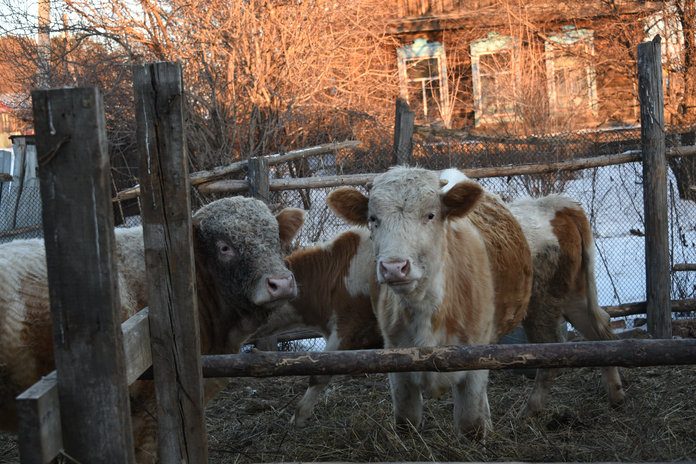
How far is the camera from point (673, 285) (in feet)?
26.8

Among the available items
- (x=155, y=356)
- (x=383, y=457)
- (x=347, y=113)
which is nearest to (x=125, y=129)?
(x=347, y=113)

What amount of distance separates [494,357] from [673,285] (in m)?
6.20

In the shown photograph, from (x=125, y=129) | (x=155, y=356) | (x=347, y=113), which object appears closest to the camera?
(x=155, y=356)

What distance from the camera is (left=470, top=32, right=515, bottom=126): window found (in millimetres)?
17672

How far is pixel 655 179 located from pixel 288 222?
3965mm

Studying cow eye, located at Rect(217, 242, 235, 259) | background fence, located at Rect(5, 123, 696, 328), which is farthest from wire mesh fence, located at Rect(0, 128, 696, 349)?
cow eye, located at Rect(217, 242, 235, 259)

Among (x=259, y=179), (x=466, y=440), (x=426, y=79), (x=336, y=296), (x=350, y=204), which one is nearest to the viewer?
(x=466, y=440)

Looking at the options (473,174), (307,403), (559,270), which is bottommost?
(307,403)

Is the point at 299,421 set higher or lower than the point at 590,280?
lower

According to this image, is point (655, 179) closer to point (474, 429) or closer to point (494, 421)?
point (494, 421)

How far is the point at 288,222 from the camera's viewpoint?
4.86 m

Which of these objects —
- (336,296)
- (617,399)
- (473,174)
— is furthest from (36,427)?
(473,174)

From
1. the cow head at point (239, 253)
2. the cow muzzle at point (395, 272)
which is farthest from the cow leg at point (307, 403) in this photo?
the cow muzzle at point (395, 272)

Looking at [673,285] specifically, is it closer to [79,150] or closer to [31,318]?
[31,318]
